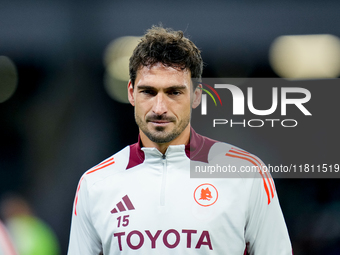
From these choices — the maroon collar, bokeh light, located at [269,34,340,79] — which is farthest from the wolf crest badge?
bokeh light, located at [269,34,340,79]

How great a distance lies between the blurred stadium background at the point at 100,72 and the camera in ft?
9.82

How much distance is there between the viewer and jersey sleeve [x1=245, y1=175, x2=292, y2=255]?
153 cm

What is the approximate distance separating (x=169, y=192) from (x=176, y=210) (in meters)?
0.09

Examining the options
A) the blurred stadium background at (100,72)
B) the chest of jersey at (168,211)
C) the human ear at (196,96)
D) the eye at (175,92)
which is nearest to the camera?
the chest of jersey at (168,211)

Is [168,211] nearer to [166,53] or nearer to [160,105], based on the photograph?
[160,105]

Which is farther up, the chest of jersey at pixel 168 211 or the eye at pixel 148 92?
the eye at pixel 148 92

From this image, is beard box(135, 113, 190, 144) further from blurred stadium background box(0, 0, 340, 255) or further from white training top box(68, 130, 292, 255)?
blurred stadium background box(0, 0, 340, 255)

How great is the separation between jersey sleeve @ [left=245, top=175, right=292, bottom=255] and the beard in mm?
419

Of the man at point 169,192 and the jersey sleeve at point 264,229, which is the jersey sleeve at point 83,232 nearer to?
the man at point 169,192

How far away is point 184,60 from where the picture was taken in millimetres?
1661


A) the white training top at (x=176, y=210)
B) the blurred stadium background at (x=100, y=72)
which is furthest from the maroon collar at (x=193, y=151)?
the blurred stadium background at (x=100, y=72)

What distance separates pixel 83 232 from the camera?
1.66 m

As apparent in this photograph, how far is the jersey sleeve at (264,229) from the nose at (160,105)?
1.73ft

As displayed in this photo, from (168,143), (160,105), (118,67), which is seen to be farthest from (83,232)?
(118,67)
